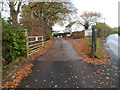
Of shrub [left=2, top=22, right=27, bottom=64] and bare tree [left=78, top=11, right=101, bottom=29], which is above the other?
bare tree [left=78, top=11, right=101, bottom=29]

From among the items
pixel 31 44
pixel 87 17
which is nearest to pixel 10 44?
pixel 31 44

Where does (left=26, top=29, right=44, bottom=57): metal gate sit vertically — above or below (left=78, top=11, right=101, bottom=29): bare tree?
below

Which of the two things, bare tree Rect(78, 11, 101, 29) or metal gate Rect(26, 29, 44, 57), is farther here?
bare tree Rect(78, 11, 101, 29)

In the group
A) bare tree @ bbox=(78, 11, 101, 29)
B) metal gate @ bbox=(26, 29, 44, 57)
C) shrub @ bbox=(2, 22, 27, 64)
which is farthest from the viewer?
bare tree @ bbox=(78, 11, 101, 29)

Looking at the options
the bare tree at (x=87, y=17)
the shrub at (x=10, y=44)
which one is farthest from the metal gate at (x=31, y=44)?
the bare tree at (x=87, y=17)

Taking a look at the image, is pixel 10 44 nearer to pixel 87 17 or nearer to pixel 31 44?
pixel 31 44

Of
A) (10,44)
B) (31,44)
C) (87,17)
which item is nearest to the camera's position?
(10,44)

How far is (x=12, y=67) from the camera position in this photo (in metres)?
4.70

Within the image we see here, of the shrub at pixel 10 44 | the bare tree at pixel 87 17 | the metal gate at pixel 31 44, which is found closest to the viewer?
the shrub at pixel 10 44

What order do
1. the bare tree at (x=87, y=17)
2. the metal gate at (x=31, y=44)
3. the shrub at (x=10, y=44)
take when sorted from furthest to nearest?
the bare tree at (x=87, y=17) → the metal gate at (x=31, y=44) → the shrub at (x=10, y=44)

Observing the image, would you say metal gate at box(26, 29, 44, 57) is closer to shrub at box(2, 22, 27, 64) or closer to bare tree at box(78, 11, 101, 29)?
shrub at box(2, 22, 27, 64)

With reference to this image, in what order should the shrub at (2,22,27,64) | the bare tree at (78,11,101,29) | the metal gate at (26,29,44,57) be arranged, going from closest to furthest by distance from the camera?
the shrub at (2,22,27,64)
the metal gate at (26,29,44,57)
the bare tree at (78,11,101,29)

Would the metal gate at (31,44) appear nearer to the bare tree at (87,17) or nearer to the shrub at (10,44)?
the shrub at (10,44)

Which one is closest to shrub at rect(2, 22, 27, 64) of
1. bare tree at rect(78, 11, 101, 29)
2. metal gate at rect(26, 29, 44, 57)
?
metal gate at rect(26, 29, 44, 57)
